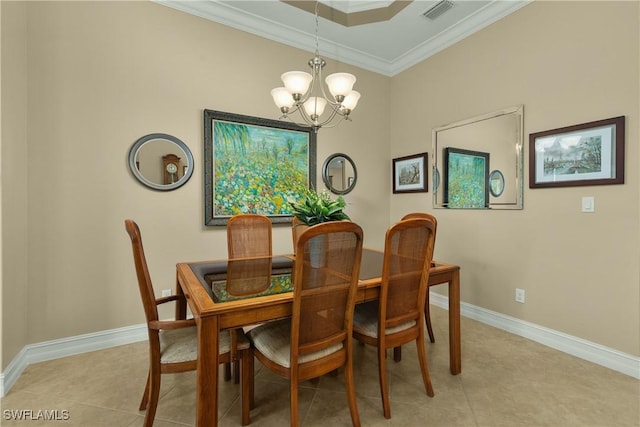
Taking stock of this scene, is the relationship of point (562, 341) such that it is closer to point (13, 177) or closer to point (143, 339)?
point (143, 339)

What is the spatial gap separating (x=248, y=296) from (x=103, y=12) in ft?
8.95

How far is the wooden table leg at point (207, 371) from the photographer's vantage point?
49.6 inches

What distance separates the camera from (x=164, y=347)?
1534 millimetres

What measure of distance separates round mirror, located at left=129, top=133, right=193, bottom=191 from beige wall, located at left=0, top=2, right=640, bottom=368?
74mm

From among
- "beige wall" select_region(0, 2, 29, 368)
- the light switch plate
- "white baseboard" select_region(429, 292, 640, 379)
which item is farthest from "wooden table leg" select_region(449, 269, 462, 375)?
"beige wall" select_region(0, 2, 29, 368)

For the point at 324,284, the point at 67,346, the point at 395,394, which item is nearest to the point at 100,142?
the point at 67,346

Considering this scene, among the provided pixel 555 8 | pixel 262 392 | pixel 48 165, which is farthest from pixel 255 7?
pixel 262 392

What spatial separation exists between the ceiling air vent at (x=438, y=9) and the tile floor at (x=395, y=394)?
3156 millimetres

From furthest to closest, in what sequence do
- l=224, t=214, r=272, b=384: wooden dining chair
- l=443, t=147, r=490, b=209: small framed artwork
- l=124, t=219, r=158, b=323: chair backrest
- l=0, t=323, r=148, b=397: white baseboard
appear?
l=443, t=147, r=490, b=209: small framed artwork → l=224, t=214, r=272, b=384: wooden dining chair → l=0, t=323, r=148, b=397: white baseboard → l=124, t=219, r=158, b=323: chair backrest

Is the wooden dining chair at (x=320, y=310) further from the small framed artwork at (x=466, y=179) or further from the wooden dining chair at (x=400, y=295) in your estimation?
the small framed artwork at (x=466, y=179)

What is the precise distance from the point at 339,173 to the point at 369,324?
2.26 metres

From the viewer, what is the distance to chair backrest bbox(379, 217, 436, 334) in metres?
1.62

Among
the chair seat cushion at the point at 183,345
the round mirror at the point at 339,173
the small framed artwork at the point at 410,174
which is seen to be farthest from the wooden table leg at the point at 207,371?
the small framed artwork at the point at 410,174

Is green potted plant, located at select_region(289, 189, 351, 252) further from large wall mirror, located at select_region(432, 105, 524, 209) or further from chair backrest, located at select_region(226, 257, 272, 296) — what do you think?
large wall mirror, located at select_region(432, 105, 524, 209)
